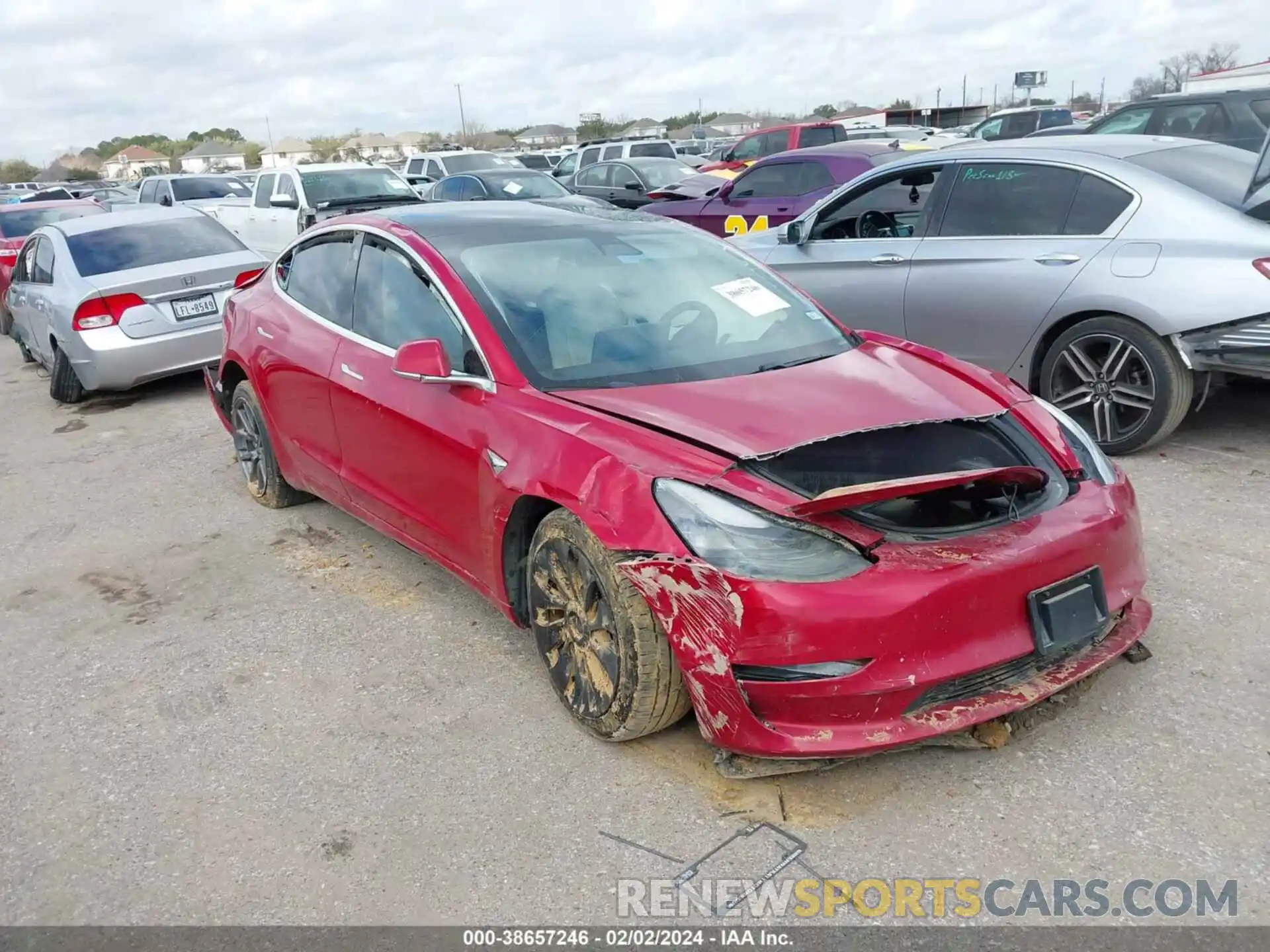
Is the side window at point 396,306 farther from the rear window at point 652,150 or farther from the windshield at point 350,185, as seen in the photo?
the rear window at point 652,150

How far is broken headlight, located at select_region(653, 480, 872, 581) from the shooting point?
2.69m

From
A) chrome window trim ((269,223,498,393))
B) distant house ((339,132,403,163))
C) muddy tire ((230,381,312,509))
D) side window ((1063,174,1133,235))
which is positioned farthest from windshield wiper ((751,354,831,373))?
distant house ((339,132,403,163))

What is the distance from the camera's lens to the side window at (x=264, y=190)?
14.8 metres

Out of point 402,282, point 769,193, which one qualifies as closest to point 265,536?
point 402,282

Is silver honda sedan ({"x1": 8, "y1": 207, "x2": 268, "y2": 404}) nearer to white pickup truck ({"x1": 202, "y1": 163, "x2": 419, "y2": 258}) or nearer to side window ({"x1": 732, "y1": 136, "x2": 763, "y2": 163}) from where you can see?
white pickup truck ({"x1": 202, "y1": 163, "x2": 419, "y2": 258})

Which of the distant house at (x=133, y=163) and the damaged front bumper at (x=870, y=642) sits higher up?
the distant house at (x=133, y=163)

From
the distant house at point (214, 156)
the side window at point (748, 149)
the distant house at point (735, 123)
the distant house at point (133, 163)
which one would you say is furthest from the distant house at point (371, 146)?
the side window at point (748, 149)

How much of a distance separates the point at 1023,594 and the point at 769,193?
926 centimetres

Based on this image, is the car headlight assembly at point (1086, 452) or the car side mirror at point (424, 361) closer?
the car headlight assembly at point (1086, 452)

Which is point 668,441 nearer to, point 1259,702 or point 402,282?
point 402,282

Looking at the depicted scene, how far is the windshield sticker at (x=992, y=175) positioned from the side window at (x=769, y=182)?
5148 mm

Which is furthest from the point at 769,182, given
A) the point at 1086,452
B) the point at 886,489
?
the point at 886,489

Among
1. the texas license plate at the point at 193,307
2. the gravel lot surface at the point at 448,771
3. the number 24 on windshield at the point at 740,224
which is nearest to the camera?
the gravel lot surface at the point at 448,771

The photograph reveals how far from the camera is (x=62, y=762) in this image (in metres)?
3.36
